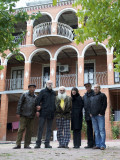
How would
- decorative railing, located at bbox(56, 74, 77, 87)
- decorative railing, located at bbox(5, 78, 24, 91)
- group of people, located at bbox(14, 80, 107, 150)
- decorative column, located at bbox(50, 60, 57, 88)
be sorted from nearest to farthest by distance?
group of people, located at bbox(14, 80, 107, 150) → decorative column, located at bbox(50, 60, 57, 88) → decorative railing, located at bbox(56, 74, 77, 87) → decorative railing, located at bbox(5, 78, 24, 91)

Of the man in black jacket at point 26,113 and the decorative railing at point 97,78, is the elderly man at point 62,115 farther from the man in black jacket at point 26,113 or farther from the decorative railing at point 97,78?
the decorative railing at point 97,78

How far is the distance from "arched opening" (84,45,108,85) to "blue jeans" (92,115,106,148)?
12990 millimetres

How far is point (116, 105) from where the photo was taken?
20.1 meters

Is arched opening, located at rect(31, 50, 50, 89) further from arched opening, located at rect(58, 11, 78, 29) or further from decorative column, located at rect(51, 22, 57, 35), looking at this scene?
arched opening, located at rect(58, 11, 78, 29)

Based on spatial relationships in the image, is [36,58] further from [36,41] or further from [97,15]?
[97,15]

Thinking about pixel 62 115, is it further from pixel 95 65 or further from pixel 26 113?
pixel 95 65

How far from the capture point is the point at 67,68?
2116cm

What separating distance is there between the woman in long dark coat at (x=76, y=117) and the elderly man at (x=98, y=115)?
474 millimetres

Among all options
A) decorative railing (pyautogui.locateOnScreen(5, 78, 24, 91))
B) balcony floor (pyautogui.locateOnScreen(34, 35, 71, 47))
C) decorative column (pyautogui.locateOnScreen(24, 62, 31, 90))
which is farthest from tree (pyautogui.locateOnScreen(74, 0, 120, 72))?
decorative railing (pyautogui.locateOnScreen(5, 78, 24, 91))

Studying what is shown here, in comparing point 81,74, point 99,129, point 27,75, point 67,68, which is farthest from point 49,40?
point 99,129

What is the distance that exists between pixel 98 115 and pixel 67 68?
14.2m

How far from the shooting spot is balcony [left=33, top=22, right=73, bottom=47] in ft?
62.9

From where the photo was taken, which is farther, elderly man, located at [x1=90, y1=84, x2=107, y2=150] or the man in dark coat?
the man in dark coat

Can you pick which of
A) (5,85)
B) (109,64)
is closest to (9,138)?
(5,85)
